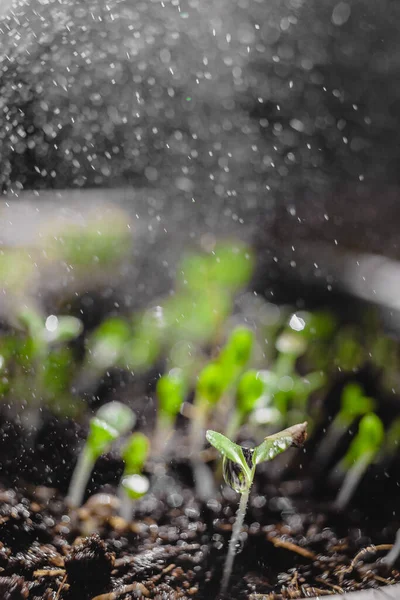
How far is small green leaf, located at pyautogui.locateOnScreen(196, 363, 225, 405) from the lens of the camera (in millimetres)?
622

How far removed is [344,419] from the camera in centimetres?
70

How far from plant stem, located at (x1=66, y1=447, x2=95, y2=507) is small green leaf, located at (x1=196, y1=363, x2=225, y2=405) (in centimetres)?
17

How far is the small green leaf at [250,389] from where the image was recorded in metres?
0.60

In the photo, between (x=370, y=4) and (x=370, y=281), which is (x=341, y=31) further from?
(x=370, y=281)

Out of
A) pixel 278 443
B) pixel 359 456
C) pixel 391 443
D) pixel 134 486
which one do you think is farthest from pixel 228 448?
pixel 391 443

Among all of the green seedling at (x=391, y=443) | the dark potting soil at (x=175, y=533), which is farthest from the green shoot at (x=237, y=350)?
the green seedling at (x=391, y=443)

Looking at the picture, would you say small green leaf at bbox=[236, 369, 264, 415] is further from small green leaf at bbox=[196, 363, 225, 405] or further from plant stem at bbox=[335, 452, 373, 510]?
plant stem at bbox=[335, 452, 373, 510]

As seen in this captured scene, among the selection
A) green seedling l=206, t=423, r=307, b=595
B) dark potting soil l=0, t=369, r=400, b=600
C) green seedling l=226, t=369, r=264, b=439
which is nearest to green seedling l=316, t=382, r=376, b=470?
dark potting soil l=0, t=369, r=400, b=600

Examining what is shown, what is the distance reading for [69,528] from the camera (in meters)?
0.50

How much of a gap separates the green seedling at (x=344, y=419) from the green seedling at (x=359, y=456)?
3 centimetres

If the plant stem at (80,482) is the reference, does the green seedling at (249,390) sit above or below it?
above

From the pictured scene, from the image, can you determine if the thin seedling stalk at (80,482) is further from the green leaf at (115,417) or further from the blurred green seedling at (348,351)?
the blurred green seedling at (348,351)

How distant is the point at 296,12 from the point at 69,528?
2.88 feet

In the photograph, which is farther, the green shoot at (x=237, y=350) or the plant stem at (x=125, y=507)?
the green shoot at (x=237, y=350)
